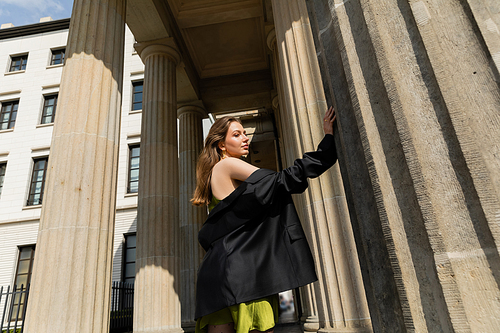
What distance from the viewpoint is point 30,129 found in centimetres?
2398

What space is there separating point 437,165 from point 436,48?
1.93 feet

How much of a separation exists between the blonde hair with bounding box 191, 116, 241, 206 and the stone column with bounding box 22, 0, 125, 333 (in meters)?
4.15

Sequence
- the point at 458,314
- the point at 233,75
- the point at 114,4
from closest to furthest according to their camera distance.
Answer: the point at 458,314 < the point at 114,4 < the point at 233,75

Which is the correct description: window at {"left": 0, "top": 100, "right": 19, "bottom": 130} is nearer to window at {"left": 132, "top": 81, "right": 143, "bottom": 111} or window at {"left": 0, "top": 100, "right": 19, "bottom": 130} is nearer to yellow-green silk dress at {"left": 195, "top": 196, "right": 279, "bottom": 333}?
window at {"left": 132, "top": 81, "right": 143, "bottom": 111}

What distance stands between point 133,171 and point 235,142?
70.6 feet

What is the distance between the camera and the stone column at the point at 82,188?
5.58m

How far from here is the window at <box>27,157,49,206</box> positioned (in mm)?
22438

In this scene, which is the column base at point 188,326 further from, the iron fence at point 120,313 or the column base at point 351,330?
the column base at point 351,330

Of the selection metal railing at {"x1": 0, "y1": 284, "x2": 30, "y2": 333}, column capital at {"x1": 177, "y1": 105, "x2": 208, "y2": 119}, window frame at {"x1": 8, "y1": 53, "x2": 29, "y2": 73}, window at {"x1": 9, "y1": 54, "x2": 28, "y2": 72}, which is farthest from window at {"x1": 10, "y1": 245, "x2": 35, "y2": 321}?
window at {"x1": 9, "y1": 54, "x2": 28, "y2": 72}

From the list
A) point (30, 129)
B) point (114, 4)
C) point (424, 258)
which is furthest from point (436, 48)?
point (30, 129)

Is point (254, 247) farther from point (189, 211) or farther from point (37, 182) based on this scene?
point (37, 182)

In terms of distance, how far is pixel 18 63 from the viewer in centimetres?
2670

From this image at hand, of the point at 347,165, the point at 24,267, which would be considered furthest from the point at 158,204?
the point at 24,267

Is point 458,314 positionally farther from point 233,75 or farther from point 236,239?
point 233,75
